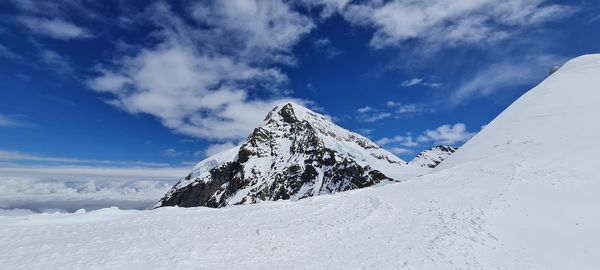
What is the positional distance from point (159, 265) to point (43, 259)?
4353 mm

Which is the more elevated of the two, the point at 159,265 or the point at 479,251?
the point at 159,265

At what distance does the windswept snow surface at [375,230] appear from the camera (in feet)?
47.3

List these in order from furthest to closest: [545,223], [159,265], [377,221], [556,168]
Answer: [556,168], [377,221], [545,223], [159,265]

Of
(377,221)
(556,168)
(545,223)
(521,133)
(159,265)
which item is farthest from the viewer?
(521,133)

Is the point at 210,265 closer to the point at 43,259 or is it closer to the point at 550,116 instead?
the point at 43,259

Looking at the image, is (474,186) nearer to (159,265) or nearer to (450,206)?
(450,206)

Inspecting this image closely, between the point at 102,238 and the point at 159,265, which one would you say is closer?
the point at 159,265

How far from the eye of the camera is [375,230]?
18.8 m

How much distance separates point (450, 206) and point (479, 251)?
283 inches

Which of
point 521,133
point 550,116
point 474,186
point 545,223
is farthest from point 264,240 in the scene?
point 550,116

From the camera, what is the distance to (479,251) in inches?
581

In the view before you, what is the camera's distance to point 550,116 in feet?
144

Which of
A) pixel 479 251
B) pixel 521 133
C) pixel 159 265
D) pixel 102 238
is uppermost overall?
pixel 521 133

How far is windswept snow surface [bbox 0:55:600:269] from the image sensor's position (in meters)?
14.4
